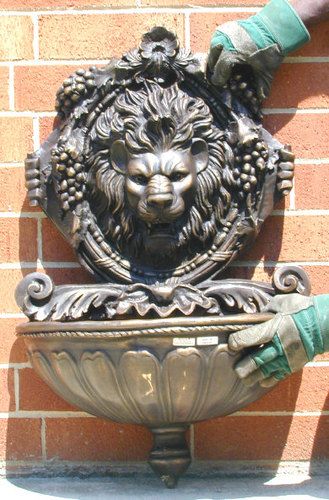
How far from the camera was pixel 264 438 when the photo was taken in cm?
190

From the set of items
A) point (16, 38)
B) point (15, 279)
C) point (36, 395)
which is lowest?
point (36, 395)

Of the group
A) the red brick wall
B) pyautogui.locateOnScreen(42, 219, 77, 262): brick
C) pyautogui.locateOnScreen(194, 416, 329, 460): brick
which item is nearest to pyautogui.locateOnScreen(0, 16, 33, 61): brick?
the red brick wall

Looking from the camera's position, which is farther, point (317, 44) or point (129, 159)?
point (317, 44)

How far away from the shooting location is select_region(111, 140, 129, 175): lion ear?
179 cm

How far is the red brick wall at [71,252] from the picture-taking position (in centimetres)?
190

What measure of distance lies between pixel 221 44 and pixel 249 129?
166mm

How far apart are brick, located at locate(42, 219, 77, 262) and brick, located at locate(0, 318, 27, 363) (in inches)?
5.5

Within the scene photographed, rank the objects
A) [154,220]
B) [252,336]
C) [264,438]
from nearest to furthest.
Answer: [252,336]
[154,220]
[264,438]

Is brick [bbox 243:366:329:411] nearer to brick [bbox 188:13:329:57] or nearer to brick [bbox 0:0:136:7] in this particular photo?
brick [bbox 188:13:329:57]

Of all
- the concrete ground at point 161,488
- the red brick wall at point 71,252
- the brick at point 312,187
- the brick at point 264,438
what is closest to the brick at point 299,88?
the red brick wall at point 71,252

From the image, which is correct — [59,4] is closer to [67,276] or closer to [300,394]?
[67,276]

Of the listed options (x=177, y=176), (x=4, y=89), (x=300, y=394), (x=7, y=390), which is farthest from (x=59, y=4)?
(x=300, y=394)

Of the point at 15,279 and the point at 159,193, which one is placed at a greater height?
the point at 159,193

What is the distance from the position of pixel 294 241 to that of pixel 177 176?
30cm
